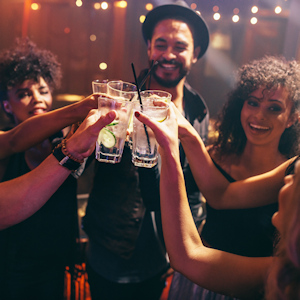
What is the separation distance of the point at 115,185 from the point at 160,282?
77cm

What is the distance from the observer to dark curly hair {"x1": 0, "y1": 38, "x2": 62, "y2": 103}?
2.09 m

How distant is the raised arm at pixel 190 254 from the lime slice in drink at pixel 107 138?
9.4 inches

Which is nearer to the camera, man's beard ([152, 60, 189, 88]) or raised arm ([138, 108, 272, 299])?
raised arm ([138, 108, 272, 299])

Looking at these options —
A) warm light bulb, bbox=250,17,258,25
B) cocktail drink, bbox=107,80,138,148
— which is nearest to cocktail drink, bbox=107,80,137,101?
cocktail drink, bbox=107,80,138,148

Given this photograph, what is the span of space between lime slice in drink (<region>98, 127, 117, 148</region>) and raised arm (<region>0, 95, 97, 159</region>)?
0.30m

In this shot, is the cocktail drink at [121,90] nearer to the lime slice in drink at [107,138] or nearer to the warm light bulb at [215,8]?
the lime slice in drink at [107,138]

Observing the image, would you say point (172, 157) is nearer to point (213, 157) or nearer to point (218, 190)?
point (218, 190)

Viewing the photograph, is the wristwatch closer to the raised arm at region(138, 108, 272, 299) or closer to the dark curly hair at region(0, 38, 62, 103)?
the raised arm at region(138, 108, 272, 299)

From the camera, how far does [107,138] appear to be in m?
1.35

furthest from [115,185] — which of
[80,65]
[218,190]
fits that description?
[80,65]

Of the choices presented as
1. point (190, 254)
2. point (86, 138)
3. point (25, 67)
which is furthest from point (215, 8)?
point (190, 254)

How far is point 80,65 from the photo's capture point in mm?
4262

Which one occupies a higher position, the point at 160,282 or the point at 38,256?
the point at 38,256

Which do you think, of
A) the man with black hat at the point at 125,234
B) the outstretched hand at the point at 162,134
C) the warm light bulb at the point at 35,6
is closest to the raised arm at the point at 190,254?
the outstretched hand at the point at 162,134
